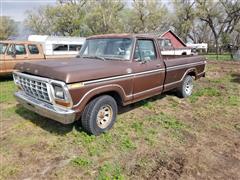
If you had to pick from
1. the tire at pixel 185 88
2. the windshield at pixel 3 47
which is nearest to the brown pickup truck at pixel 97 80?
the tire at pixel 185 88

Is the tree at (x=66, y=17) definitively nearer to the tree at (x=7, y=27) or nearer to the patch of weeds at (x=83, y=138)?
the tree at (x=7, y=27)

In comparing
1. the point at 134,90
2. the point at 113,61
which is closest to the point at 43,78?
the point at 113,61

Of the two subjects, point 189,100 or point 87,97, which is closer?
A: point 87,97

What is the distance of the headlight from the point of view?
367 centimetres

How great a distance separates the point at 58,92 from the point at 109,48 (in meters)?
1.80

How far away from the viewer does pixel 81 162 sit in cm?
354

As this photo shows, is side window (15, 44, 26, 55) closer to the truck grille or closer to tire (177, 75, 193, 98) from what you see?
the truck grille

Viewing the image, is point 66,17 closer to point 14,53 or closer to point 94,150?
point 14,53

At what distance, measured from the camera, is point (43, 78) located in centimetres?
391

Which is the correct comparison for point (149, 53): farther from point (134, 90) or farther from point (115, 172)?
point (115, 172)

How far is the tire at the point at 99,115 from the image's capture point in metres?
4.09

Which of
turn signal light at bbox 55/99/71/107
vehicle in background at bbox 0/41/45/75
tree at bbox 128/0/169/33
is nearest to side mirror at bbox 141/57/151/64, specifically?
turn signal light at bbox 55/99/71/107

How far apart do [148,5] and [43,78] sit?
39615 mm

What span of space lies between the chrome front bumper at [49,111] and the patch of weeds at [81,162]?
24.5 inches
